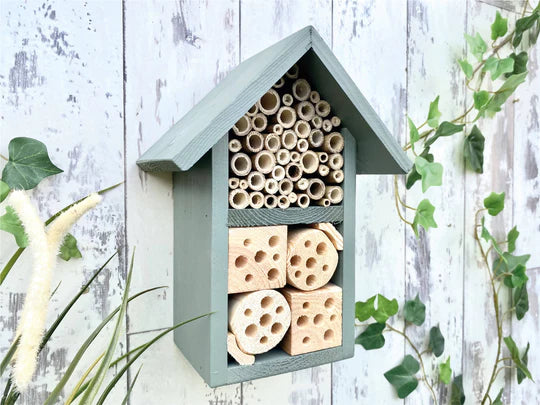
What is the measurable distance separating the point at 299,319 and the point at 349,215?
0.16 m

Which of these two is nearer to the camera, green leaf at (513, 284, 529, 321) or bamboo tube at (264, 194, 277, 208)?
bamboo tube at (264, 194, 277, 208)

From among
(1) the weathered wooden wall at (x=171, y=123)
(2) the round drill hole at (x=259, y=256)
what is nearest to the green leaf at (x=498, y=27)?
(1) the weathered wooden wall at (x=171, y=123)

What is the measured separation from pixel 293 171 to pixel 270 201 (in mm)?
55

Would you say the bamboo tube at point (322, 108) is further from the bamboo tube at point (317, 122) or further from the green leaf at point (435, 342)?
the green leaf at point (435, 342)

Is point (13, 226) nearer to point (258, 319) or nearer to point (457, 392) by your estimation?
point (258, 319)

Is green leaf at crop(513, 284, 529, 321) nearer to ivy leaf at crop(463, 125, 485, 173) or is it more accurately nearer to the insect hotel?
ivy leaf at crop(463, 125, 485, 173)

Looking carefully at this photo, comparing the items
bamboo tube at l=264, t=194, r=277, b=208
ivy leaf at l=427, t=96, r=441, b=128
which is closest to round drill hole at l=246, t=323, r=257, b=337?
bamboo tube at l=264, t=194, r=277, b=208

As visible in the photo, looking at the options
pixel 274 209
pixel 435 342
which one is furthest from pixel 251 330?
pixel 435 342

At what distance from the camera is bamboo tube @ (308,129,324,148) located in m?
0.56

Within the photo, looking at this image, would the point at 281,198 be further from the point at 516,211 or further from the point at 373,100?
the point at 516,211

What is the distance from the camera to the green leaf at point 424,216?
812 mm

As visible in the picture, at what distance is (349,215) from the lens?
594 millimetres

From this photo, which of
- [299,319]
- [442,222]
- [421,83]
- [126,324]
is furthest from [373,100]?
[126,324]

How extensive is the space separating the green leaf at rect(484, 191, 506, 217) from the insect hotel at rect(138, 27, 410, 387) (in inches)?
17.5
